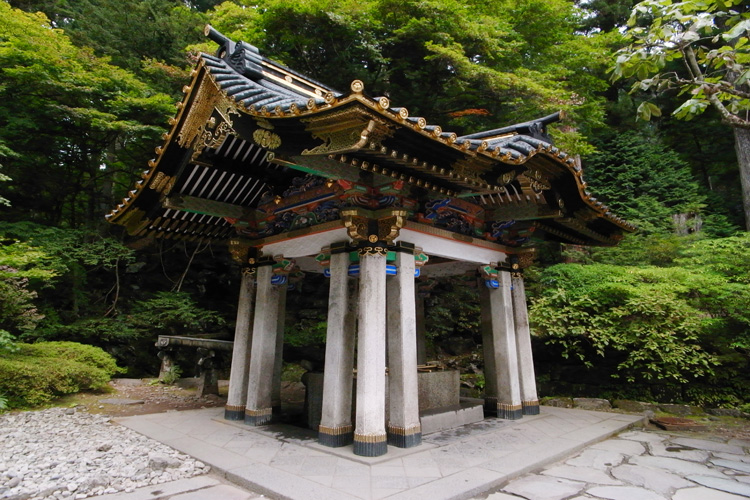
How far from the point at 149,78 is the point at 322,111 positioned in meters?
13.5

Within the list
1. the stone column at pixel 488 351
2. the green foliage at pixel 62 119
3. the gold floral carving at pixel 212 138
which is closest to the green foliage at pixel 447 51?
the green foliage at pixel 62 119

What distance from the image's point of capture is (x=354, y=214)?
4977 millimetres

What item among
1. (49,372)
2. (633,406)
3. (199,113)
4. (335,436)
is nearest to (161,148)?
(199,113)

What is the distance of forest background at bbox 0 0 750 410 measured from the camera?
26.3 ft

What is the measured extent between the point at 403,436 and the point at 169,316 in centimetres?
927

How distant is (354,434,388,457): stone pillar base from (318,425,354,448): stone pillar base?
0.39 meters

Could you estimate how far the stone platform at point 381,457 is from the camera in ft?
12.2

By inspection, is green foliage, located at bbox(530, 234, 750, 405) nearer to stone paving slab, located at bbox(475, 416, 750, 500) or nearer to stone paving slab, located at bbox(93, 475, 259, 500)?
stone paving slab, located at bbox(475, 416, 750, 500)

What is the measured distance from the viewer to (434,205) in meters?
5.89

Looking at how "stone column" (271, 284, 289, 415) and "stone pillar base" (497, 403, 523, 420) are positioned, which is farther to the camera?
"stone column" (271, 284, 289, 415)

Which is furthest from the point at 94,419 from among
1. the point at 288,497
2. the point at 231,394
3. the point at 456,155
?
the point at 456,155

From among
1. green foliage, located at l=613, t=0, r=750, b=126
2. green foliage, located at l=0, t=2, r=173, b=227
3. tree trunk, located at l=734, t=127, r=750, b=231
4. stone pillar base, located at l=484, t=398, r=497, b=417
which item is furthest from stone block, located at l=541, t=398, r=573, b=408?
green foliage, located at l=0, t=2, r=173, b=227

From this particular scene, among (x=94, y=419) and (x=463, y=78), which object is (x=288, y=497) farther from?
(x=463, y=78)

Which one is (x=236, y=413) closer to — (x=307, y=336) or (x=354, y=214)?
(x=354, y=214)
